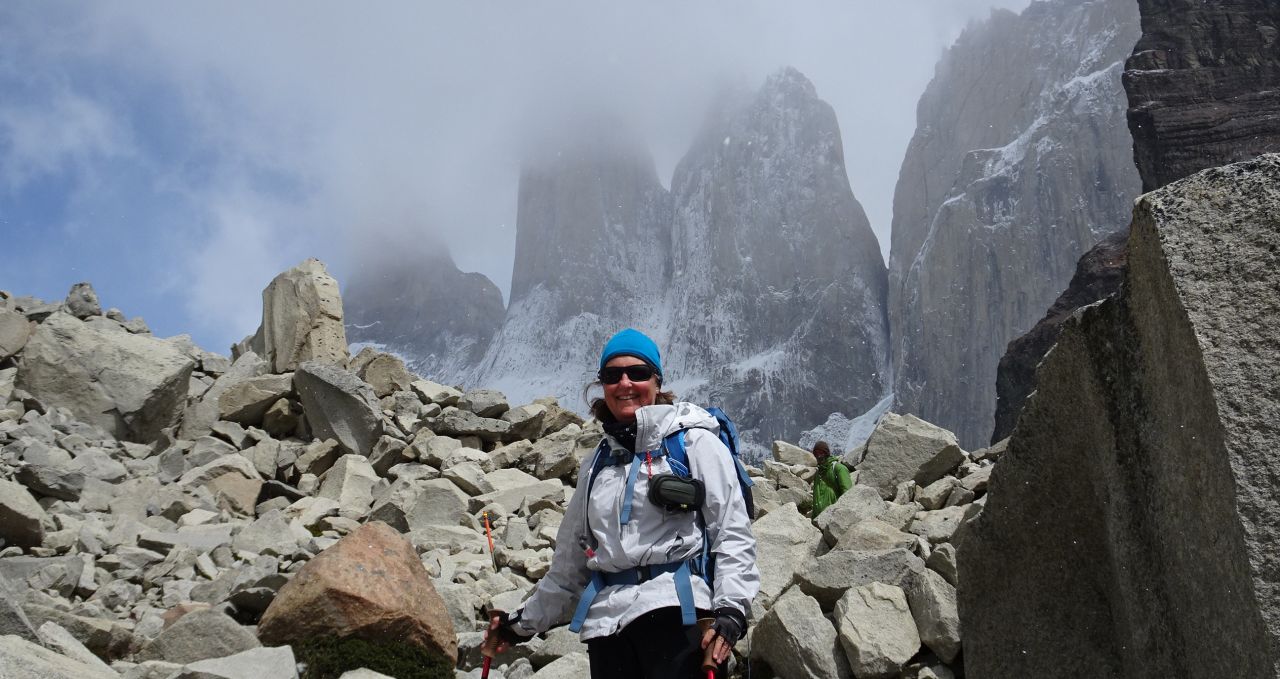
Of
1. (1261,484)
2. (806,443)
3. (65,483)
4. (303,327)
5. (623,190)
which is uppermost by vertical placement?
(623,190)

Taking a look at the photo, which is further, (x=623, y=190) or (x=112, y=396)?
(x=623, y=190)

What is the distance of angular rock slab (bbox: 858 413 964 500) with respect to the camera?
409 inches

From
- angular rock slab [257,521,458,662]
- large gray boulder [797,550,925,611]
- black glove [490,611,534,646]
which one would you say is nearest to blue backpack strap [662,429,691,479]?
black glove [490,611,534,646]

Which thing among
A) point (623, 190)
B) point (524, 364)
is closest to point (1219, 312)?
point (524, 364)

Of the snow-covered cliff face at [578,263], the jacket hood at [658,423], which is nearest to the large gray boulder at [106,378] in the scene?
the jacket hood at [658,423]

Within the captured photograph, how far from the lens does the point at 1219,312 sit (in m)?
2.37

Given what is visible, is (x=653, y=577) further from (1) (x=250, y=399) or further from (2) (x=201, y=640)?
(1) (x=250, y=399)

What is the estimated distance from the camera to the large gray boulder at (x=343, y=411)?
13312 millimetres

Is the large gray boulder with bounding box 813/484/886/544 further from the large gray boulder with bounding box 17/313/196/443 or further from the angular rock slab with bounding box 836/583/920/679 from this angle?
the large gray boulder with bounding box 17/313/196/443

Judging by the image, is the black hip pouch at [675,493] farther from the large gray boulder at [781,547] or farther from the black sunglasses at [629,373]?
the large gray boulder at [781,547]

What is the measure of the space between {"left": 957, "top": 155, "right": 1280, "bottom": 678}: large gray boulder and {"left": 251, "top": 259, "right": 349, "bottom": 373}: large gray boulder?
14.0m

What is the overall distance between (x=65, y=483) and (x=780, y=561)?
25.1 ft

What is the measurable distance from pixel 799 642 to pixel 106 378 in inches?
451

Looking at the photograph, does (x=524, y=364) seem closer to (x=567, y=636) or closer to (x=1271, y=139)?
(x=1271, y=139)
